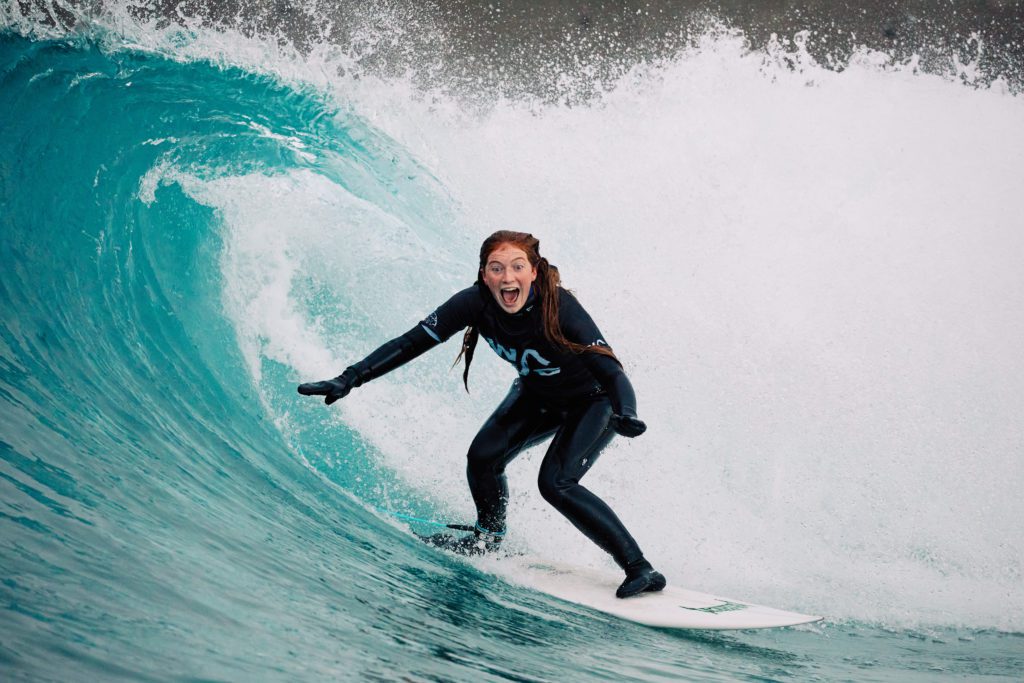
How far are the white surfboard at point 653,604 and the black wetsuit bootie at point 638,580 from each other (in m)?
0.04

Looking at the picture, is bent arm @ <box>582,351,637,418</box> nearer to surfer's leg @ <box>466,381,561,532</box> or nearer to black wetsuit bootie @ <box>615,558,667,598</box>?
surfer's leg @ <box>466,381,561,532</box>

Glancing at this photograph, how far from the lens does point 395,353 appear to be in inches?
135

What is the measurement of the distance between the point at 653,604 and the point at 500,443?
889 millimetres

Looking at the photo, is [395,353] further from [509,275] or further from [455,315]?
[509,275]

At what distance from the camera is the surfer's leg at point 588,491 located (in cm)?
337

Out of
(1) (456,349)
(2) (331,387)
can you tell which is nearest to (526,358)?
(2) (331,387)

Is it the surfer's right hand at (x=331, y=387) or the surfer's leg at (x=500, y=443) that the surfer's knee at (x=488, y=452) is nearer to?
the surfer's leg at (x=500, y=443)

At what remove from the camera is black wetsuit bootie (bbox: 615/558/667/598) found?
344 cm

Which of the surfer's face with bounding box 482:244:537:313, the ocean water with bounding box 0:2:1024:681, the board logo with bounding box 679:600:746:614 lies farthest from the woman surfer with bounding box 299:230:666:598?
the ocean water with bounding box 0:2:1024:681

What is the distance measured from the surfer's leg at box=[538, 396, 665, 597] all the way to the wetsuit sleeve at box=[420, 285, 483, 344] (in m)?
0.60

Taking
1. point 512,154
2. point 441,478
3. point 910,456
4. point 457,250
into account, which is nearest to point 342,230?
point 457,250

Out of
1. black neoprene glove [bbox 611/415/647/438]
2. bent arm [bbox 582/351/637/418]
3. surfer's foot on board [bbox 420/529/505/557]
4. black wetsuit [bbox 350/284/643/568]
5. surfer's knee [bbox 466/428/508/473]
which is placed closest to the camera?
black neoprene glove [bbox 611/415/647/438]

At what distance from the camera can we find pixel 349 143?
7781 mm

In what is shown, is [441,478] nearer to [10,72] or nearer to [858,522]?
[858,522]
